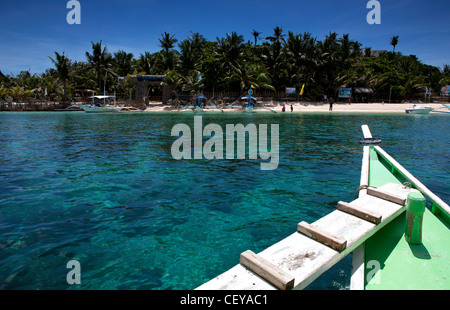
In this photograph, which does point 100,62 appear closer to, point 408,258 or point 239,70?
point 239,70

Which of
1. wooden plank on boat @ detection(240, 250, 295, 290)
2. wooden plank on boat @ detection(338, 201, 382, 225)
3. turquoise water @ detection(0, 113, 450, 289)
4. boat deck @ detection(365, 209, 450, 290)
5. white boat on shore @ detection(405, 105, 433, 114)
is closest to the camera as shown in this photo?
wooden plank on boat @ detection(240, 250, 295, 290)

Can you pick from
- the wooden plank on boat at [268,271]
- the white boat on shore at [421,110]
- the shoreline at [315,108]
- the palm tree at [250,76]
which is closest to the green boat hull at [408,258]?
the wooden plank on boat at [268,271]

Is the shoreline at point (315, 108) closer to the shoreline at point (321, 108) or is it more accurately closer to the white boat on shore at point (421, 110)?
the shoreline at point (321, 108)

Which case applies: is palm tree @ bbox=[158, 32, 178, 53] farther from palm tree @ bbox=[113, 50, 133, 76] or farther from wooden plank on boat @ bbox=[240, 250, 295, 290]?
wooden plank on boat @ bbox=[240, 250, 295, 290]

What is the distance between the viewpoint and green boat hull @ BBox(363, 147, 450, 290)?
2893mm

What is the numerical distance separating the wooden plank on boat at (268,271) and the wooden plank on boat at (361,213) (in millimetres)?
1796

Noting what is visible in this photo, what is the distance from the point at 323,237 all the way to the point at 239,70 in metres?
44.9

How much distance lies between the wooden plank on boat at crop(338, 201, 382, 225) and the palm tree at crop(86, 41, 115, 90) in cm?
5581

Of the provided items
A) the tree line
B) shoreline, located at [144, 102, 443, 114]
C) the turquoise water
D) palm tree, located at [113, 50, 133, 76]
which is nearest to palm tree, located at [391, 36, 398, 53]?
the tree line

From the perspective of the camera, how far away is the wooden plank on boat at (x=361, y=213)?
12.0ft

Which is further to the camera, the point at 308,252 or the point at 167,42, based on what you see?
the point at 167,42

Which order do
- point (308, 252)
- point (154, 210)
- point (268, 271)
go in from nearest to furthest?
point (268, 271)
point (308, 252)
point (154, 210)

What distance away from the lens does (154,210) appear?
580 cm

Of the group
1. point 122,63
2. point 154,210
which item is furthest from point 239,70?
point 154,210
